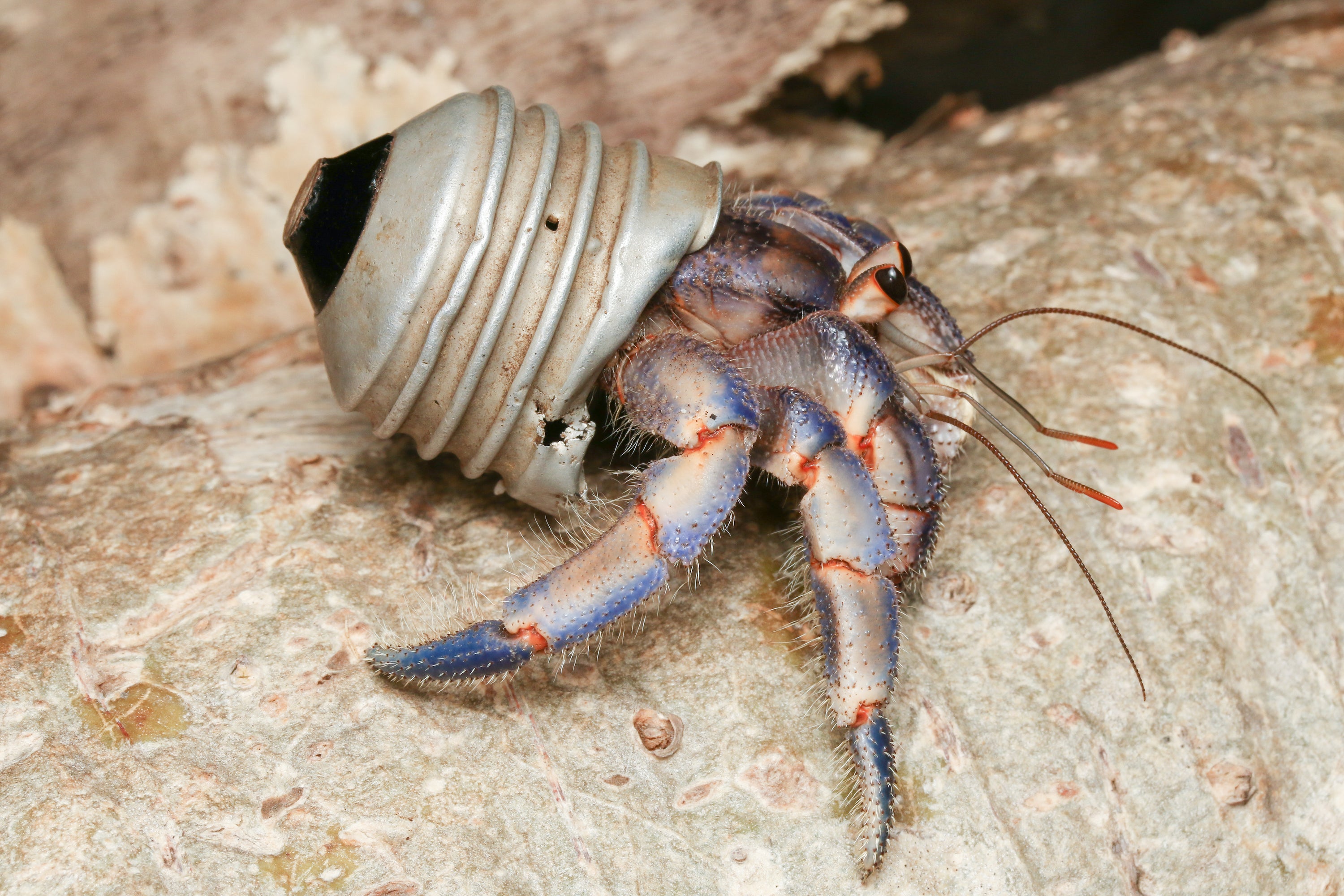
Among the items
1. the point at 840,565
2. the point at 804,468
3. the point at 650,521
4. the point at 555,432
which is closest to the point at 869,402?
the point at 804,468

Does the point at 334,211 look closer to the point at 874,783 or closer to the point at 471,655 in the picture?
the point at 471,655

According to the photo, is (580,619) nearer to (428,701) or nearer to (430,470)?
(428,701)

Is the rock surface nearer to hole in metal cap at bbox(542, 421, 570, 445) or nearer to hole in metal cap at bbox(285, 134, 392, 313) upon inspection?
hole in metal cap at bbox(542, 421, 570, 445)

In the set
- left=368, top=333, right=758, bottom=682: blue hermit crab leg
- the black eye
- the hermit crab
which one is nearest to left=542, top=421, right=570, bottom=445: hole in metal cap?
the hermit crab

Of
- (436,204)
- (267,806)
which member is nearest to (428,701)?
(267,806)

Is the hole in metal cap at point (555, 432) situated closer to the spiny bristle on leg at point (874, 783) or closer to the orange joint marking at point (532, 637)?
the orange joint marking at point (532, 637)
